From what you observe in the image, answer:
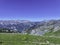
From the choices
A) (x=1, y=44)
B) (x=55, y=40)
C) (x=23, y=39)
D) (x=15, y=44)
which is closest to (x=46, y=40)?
(x=55, y=40)

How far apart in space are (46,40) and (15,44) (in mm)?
21026

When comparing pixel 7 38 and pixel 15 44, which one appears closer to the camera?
pixel 15 44

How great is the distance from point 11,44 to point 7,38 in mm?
16912

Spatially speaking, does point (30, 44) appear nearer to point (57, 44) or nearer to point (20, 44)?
point (20, 44)

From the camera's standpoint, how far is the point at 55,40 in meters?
101

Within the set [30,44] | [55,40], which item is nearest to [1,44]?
[30,44]

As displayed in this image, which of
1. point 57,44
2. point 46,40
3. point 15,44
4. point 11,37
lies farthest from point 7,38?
point 57,44

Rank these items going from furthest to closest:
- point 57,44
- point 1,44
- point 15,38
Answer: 1. point 15,38
2. point 57,44
3. point 1,44

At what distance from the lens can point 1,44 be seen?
84938 mm

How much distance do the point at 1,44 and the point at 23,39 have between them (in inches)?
708

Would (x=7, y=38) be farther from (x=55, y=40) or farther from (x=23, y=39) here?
(x=55, y=40)

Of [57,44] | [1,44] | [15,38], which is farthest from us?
[15,38]

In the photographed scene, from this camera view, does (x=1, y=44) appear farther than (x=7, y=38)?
No

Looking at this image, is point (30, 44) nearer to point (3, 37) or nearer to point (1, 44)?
point (1, 44)
